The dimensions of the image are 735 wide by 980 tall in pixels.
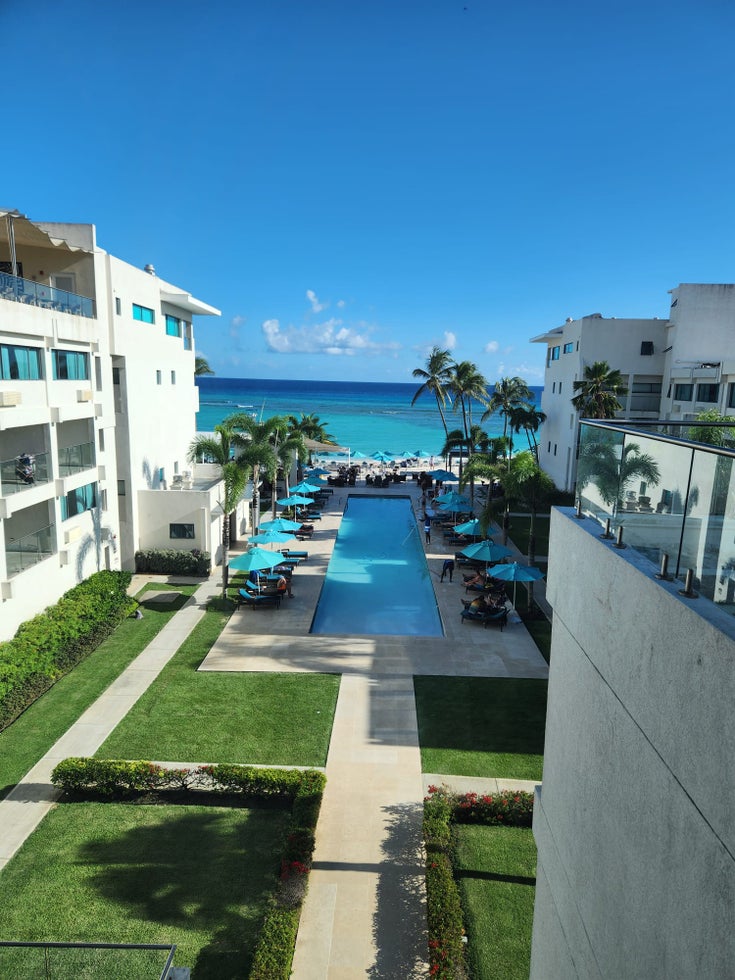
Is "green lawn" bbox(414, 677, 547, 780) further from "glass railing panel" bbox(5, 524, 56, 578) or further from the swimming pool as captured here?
"glass railing panel" bbox(5, 524, 56, 578)

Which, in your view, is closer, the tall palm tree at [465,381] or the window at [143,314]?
the window at [143,314]

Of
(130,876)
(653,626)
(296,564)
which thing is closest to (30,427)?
(296,564)

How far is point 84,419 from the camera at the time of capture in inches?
843

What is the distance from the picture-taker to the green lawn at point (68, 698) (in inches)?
507

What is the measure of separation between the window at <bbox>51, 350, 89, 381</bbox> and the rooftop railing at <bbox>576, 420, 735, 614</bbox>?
17.4 meters

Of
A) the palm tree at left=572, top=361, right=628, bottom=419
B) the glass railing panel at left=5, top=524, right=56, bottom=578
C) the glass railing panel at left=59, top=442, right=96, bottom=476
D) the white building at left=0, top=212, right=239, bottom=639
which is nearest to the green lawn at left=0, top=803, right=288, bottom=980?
the white building at left=0, top=212, right=239, bottom=639

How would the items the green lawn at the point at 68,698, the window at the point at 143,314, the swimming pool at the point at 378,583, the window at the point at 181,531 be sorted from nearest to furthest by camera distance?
the green lawn at the point at 68,698 < the swimming pool at the point at 378,583 < the window at the point at 143,314 < the window at the point at 181,531

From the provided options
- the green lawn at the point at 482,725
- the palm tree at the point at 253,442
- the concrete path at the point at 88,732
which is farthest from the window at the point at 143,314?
the green lawn at the point at 482,725

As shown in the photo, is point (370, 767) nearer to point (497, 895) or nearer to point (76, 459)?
point (497, 895)

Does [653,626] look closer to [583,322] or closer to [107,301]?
[107,301]

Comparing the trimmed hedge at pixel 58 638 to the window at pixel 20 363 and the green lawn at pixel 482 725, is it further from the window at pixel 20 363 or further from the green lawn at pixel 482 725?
the green lawn at pixel 482 725

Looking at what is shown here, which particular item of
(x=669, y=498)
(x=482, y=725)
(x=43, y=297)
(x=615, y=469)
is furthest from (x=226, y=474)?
(x=669, y=498)

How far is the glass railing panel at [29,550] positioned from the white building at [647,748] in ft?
50.3

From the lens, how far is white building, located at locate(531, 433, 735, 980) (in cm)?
290
